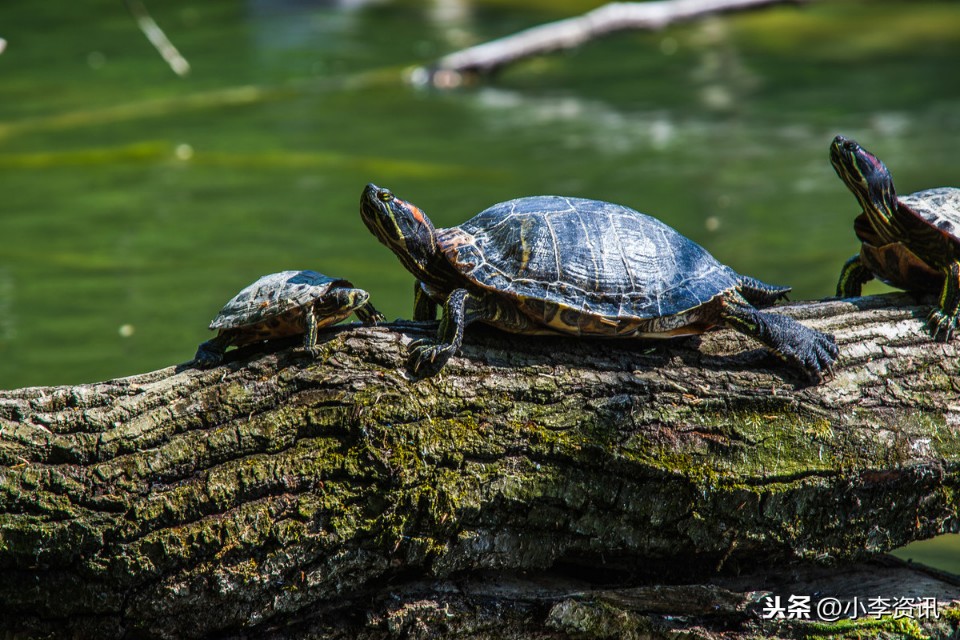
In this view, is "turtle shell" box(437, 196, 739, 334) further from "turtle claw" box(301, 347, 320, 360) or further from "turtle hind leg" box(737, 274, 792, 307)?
"turtle claw" box(301, 347, 320, 360)

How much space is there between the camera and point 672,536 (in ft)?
11.7

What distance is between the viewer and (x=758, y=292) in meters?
3.97

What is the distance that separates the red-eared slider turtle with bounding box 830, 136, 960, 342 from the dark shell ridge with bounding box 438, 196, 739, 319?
69 cm

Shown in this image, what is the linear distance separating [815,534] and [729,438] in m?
0.50

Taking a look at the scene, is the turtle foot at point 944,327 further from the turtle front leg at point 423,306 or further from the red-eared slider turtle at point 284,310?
the red-eared slider turtle at point 284,310

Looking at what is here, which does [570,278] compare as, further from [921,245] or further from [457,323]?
[921,245]

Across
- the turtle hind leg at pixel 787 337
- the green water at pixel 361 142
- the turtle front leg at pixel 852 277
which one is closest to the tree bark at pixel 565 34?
the green water at pixel 361 142

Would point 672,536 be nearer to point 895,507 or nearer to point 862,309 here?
point 895,507

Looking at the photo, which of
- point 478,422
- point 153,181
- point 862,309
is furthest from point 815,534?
point 153,181

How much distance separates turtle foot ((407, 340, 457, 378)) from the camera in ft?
11.3

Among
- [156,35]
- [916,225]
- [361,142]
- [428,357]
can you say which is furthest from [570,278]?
[361,142]

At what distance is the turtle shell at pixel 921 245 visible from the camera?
395cm

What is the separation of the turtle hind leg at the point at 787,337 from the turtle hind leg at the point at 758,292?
0.20 meters

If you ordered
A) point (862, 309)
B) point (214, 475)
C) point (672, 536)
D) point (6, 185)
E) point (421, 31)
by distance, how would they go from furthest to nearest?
1. point (421, 31)
2. point (6, 185)
3. point (862, 309)
4. point (672, 536)
5. point (214, 475)
